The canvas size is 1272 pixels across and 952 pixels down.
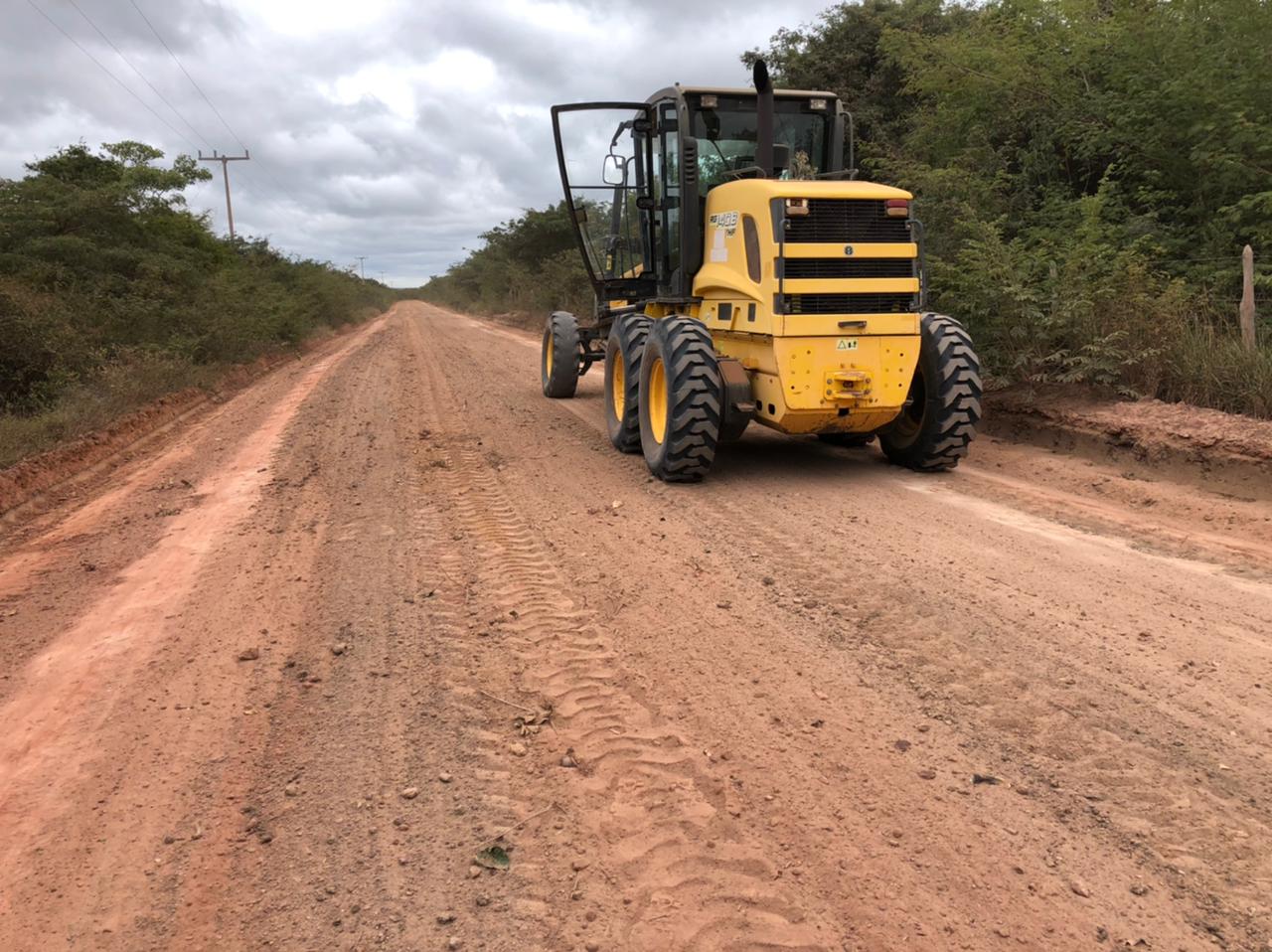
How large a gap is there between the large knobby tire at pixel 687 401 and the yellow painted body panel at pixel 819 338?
0.43m

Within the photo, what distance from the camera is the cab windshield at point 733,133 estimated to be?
7.72 meters

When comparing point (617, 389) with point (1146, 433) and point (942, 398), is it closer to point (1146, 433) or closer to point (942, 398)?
point (942, 398)

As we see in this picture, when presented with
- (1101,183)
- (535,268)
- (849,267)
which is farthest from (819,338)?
(535,268)

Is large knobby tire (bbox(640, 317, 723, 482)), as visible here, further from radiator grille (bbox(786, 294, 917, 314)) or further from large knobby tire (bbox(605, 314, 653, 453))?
radiator grille (bbox(786, 294, 917, 314))

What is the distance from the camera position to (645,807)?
2801 mm

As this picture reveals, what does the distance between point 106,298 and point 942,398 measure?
13989mm

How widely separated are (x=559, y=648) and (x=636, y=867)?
150 centimetres

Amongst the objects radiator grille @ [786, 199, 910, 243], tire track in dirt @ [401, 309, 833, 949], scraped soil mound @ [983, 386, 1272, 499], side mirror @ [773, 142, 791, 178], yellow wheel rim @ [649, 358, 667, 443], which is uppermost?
side mirror @ [773, 142, 791, 178]

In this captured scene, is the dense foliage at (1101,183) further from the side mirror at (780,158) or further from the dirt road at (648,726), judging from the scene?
the side mirror at (780,158)

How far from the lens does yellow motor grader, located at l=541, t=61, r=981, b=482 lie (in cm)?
649

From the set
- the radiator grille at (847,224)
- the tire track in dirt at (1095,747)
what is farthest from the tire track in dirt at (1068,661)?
the radiator grille at (847,224)

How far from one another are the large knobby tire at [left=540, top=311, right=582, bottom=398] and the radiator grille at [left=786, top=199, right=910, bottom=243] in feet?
19.1

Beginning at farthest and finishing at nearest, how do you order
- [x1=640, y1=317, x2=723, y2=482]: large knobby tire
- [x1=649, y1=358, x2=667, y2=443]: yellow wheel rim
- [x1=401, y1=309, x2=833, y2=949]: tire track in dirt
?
[x1=649, y1=358, x2=667, y2=443]: yellow wheel rim → [x1=640, y1=317, x2=723, y2=482]: large knobby tire → [x1=401, y1=309, x2=833, y2=949]: tire track in dirt

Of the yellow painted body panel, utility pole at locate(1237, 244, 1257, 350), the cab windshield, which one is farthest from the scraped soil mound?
the cab windshield
